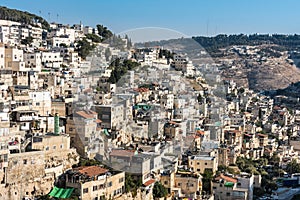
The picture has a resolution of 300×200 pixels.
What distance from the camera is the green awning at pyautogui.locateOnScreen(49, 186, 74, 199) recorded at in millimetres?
8266

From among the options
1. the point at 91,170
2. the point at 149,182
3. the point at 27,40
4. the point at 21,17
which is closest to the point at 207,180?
the point at 149,182

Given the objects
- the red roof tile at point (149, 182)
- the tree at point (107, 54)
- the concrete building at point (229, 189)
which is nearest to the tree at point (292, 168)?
the concrete building at point (229, 189)

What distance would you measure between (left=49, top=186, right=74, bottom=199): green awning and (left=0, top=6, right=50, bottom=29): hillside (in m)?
16.4

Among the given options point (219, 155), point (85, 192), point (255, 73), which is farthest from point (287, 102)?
point (85, 192)

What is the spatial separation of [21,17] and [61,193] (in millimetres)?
17963

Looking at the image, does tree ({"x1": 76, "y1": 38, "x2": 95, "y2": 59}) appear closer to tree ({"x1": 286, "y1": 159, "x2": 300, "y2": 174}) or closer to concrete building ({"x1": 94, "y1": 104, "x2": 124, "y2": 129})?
concrete building ({"x1": 94, "y1": 104, "x2": 124, "y2": 129})

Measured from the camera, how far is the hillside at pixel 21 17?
77.4 ft

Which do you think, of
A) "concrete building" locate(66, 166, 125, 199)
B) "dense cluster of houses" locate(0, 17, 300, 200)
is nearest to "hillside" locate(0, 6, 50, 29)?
"dense cluster of houses" locate(0, 17, 300, 200)

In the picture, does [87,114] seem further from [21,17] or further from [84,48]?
[21,17]

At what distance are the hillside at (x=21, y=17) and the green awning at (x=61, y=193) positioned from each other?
16.4 m

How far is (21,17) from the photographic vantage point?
960 inches

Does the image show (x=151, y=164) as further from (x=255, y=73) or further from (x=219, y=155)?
(x=255, y=73)

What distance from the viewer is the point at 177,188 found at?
10.8 metres

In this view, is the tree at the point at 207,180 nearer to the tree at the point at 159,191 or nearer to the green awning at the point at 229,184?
the green awning at the point at 229,184
